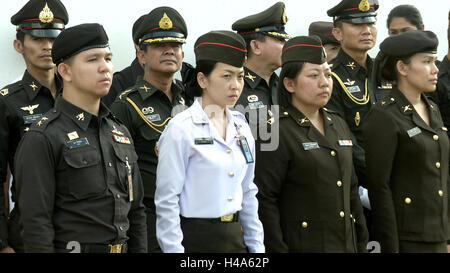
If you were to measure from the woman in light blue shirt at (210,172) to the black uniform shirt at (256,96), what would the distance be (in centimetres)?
95

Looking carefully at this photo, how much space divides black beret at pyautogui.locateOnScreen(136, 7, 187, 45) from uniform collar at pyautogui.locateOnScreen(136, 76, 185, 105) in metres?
0.27

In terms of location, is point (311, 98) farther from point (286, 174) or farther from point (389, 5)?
point (389, 5)

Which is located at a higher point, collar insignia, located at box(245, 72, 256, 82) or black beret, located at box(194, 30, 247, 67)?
black beret, located at box(194, 30, 247, 67)

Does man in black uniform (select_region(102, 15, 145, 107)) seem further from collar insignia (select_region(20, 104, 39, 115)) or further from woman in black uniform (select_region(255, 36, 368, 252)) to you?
woman in black uniform (select_region(255, 36, 368, 252))

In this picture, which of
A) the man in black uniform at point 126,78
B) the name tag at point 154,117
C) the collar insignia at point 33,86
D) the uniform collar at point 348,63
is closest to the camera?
the collar insignia at point 33,86

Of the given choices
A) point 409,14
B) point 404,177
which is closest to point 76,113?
point 404,177

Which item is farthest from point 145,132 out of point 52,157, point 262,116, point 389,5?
point 389,5

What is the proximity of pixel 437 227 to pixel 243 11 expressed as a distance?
7.73ft

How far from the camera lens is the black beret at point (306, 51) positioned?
4.34 meters

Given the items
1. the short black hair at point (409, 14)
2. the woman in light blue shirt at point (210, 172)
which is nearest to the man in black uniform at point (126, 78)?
the woman in light blue shirt at point (210, 172)

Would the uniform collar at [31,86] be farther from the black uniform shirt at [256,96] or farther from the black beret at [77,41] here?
Answer: the black uniform shirt at [256,96]

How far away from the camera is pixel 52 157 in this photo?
337 centimetres

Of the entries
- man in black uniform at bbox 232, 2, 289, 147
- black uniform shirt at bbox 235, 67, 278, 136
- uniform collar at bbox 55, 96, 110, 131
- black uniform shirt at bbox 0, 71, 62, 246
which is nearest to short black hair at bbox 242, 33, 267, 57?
man in black uniform at bbox 232, 2, 289, 147

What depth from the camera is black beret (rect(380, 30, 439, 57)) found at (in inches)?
185
